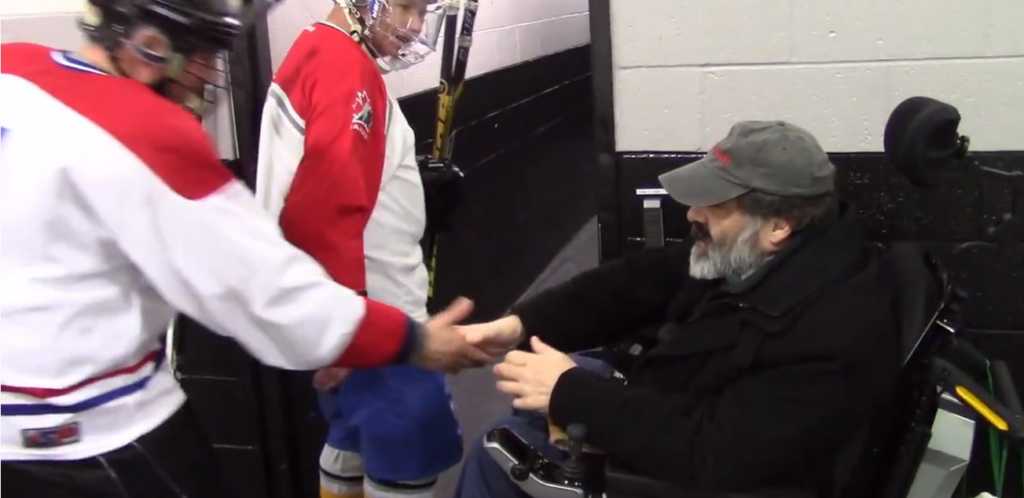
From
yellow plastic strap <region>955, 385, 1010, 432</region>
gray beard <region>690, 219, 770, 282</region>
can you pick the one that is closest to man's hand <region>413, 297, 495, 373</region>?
gray beard <region>690, 219, 770, 282</region>

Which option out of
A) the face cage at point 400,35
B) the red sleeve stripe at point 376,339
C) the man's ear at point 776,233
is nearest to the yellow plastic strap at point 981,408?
the man's ear at point 776,233

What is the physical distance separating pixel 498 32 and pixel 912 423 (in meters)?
2.41

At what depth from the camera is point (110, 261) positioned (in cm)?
127

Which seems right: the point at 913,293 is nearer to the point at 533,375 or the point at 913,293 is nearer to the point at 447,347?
the point at 533,375

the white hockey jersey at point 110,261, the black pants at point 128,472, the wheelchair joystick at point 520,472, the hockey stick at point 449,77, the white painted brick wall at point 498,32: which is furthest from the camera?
the hockey stick at point 449,77

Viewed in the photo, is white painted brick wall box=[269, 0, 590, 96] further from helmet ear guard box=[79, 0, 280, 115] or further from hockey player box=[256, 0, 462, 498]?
helmet ear guard box=[79, 0, 280, 115]

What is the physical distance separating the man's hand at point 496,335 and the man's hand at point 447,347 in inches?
0.8

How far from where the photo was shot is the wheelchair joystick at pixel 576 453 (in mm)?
1497

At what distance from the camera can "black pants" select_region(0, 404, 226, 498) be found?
132 cm

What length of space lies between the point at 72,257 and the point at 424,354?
0.53 metres

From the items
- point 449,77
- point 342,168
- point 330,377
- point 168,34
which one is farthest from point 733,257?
point 449,77

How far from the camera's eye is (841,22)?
2033mm

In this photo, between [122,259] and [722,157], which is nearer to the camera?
[122,259]

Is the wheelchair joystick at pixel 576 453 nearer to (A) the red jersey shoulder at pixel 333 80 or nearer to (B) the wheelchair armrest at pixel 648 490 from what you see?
(B) the wheelchair armrest at pixel 648 490
